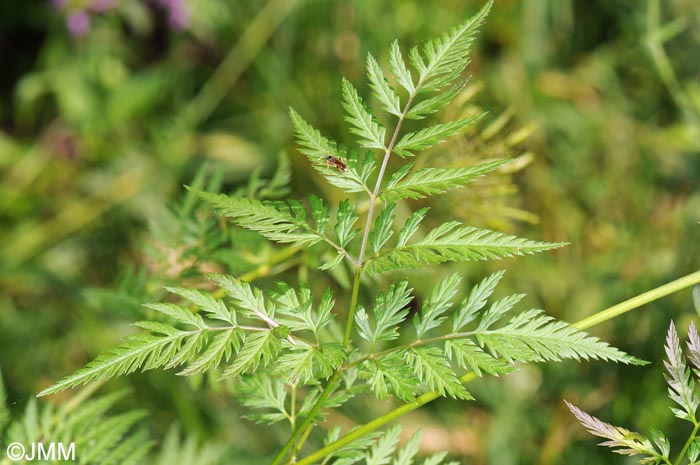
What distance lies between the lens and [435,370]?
0.86 meters

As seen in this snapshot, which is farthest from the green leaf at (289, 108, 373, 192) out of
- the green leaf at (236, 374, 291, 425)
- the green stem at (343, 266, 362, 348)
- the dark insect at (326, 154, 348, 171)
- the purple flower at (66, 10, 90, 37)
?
the purple flower at (66, 10, 90, 37)

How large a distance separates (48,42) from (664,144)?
7.80 ft

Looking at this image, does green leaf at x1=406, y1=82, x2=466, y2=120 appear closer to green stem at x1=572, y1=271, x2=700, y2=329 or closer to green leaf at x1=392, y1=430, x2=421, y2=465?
green stem at x1=572, y1=271, x2=700, y2=329

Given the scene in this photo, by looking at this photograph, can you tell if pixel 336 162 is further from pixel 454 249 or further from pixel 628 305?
pixel 628 305

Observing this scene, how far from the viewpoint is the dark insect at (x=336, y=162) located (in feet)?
3.14

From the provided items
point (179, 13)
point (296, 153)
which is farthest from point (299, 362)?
point (179, 13)

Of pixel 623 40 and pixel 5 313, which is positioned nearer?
pixel 5 313

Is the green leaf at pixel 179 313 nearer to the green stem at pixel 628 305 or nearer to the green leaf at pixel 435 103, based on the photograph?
the green leaf at pixel 435 103

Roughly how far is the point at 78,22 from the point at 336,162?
207 cm

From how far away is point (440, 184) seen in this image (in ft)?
2.93

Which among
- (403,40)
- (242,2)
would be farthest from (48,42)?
(403,40)

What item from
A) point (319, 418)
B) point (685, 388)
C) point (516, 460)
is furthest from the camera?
point (516, 460)

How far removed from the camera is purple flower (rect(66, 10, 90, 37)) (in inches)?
105

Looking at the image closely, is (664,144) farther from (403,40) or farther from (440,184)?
(440,184)
